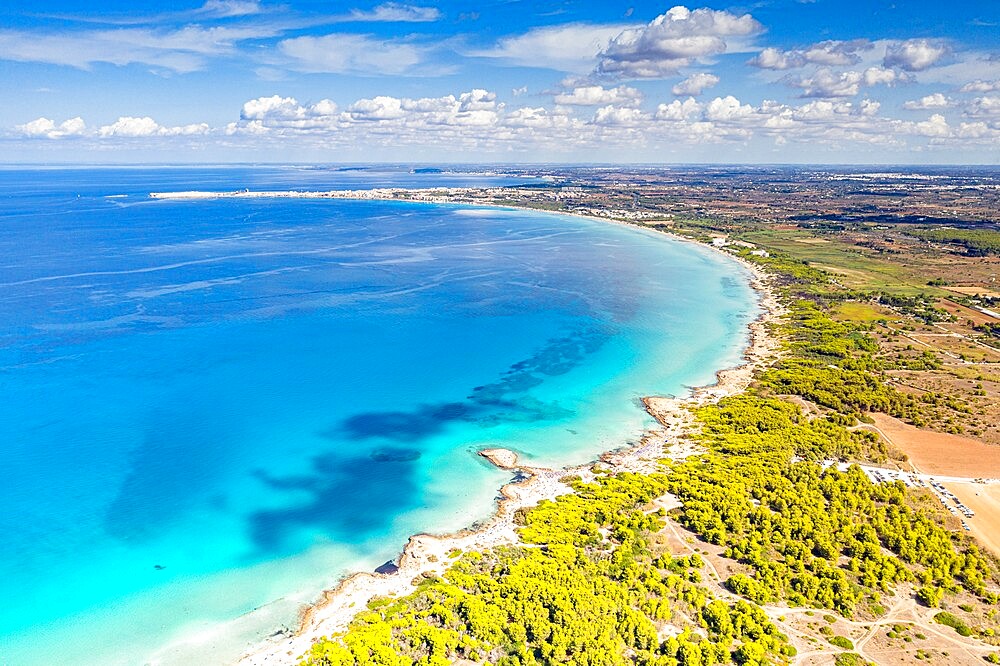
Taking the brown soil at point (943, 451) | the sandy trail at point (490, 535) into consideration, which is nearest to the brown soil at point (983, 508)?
the brown soil at point (943, 451)

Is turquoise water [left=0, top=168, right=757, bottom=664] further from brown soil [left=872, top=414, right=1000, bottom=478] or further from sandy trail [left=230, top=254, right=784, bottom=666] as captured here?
brown soil [left=872, top=414, right=1000, bottom=478]

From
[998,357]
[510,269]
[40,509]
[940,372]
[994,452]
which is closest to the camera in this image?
[40,509]

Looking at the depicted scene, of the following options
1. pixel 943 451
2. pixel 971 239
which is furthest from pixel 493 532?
pixel 971 239

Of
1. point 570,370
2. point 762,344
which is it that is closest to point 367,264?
point 570,370

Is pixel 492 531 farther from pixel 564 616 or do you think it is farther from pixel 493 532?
pixel 564 616

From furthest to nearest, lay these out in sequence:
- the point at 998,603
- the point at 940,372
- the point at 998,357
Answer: the point at 998,357, the point at 940,372, the point at 998,603

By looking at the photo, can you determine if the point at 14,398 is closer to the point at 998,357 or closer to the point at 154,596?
the point at 154,596
